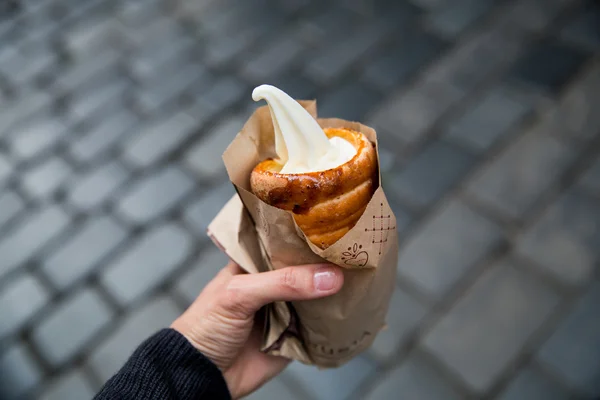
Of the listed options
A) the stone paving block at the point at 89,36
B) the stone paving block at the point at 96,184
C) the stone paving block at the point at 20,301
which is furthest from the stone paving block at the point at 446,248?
the stone paving block at the point at 89,36

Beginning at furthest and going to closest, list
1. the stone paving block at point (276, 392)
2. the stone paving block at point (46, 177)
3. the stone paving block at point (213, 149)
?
the stone paving block at point (46, 177) < the stone paving block at point (213, 149) < the stone paving block at point (276, 392)

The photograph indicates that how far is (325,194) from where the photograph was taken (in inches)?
52.9

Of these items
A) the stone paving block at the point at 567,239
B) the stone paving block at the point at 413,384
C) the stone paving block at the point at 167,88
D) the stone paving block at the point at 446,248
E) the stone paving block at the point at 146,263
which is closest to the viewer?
the stone paving block at the point at 413,384

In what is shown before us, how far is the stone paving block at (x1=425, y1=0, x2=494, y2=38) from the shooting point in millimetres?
4008

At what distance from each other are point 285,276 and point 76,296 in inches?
83.4

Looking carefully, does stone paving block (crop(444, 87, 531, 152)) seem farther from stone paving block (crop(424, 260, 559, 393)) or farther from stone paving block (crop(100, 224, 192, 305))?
stone paving block (crop(100, 224, 192, 305))

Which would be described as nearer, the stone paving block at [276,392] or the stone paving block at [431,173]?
the stone paving block at [276,392]

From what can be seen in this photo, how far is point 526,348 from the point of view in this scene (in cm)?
249

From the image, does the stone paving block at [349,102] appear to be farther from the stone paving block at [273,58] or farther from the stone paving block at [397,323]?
the stone paving block at [397,323]

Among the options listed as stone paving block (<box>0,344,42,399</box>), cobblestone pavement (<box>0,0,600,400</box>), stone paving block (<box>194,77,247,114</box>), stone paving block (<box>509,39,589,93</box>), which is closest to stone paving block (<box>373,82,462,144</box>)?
cobblestone pavement (<box>0,0,600,400</box>)

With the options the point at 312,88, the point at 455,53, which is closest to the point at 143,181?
the point at 312,88

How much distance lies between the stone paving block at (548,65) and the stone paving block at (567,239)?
915 millimetres

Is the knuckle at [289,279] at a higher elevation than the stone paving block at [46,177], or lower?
higher

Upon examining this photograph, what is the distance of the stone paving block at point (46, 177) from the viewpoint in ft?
12.2
